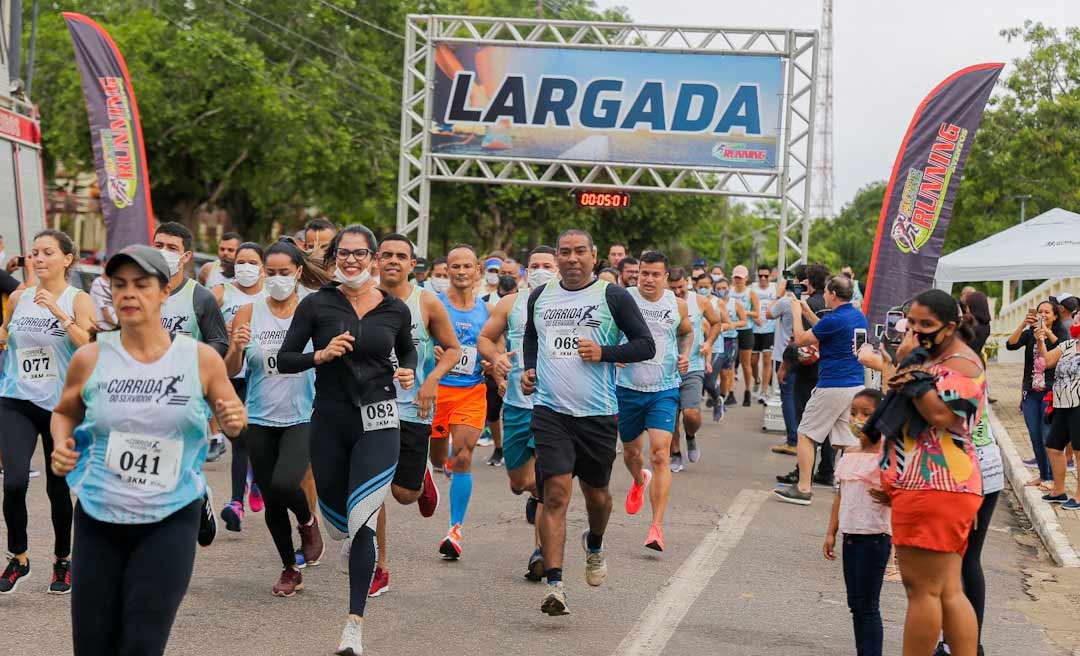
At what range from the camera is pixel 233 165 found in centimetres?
3559

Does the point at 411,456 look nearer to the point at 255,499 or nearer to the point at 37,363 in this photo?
the point at 37,363

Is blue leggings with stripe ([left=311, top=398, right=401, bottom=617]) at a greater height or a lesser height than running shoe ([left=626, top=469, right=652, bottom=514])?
greater

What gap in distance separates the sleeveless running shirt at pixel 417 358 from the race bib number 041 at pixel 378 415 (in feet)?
2.39

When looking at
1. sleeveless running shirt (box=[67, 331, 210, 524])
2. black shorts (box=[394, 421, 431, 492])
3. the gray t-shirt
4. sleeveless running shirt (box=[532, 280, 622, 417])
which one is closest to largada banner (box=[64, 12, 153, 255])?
the gray t-shirt

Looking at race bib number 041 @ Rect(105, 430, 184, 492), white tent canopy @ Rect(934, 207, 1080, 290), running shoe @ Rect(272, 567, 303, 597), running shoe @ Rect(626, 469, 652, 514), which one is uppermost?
white tent canopy @ Rect(934, 207, 1080, 290)

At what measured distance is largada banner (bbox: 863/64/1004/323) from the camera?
15234mm

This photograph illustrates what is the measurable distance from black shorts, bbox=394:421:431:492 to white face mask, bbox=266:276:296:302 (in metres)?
1.03

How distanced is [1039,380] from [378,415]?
837 cm

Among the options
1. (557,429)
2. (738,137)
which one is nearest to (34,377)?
(557,429)

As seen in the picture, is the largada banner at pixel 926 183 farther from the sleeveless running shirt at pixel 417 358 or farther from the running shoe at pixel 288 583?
the running shoe at pixel 288 583

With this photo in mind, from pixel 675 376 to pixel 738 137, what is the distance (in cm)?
1408

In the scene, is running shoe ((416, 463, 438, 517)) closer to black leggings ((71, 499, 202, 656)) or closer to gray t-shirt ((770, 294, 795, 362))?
black leggings ((71, 499, 202, 656))

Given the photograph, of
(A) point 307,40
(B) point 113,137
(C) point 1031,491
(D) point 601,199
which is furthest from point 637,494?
(A) point 307,40

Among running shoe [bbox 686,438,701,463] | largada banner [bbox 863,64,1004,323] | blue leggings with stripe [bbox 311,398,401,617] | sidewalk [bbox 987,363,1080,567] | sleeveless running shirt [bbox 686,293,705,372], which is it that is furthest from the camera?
largada banner [bbox 863,64,1004,323]
